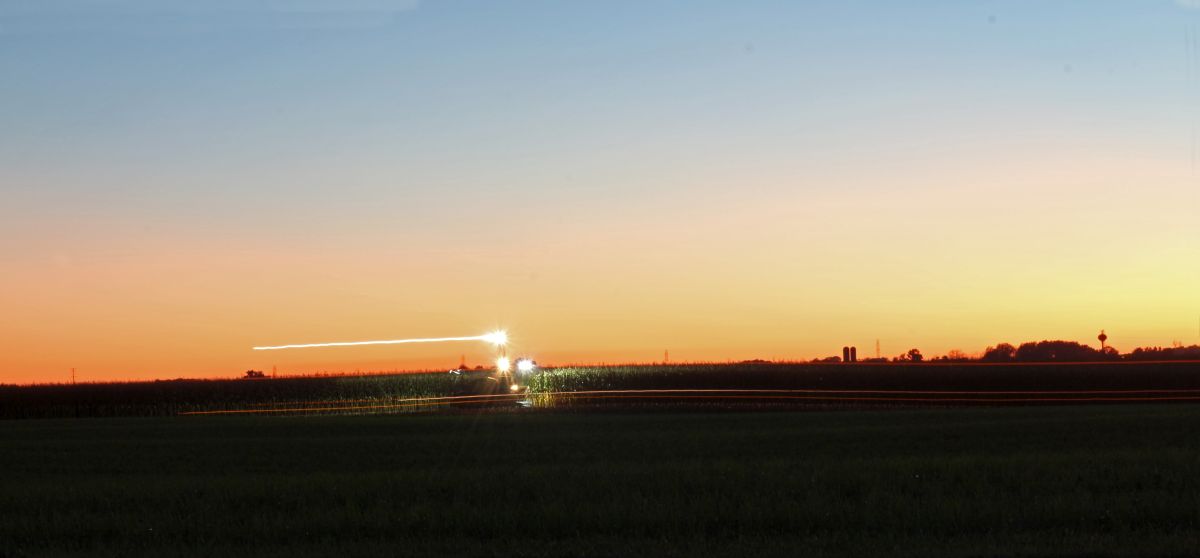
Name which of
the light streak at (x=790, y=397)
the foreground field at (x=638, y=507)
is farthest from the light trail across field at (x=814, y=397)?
the foreground field at (x=638, y=507)

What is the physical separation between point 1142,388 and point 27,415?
6846 cm

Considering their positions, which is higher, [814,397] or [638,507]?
[638,507]

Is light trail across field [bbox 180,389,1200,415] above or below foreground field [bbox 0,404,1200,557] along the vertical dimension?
below

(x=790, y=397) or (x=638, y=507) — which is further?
(x=790, y=397)

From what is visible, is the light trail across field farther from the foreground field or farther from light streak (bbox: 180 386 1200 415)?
the foreground field

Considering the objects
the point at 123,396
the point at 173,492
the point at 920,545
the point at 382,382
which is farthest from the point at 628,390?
the point at 920,545

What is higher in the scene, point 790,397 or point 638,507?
point 638,507

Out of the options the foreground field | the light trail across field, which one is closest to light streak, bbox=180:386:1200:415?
the light trail across field

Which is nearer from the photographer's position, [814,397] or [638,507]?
[638,507]

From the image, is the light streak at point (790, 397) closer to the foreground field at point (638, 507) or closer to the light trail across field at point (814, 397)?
the light trail across field at point (814, 397)

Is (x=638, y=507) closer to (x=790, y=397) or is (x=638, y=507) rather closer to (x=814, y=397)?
(x=790, y=397)

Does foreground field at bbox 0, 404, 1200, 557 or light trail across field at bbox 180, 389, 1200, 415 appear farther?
light trail across field at bbox 180, 389, 1200, 415

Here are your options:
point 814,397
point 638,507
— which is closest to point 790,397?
point 814,397

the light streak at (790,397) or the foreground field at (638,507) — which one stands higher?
the foreground field at (638,507)
